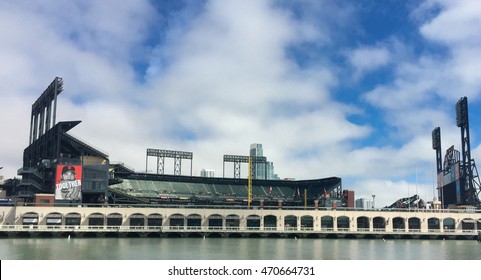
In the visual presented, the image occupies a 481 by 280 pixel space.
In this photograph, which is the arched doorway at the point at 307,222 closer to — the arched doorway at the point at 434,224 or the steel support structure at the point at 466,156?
the arched doorway at the point at 434,224

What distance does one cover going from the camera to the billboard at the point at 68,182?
124931 mm

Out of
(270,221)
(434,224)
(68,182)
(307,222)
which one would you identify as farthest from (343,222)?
(68,182)

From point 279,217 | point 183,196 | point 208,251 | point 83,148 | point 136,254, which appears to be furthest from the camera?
point 183,196

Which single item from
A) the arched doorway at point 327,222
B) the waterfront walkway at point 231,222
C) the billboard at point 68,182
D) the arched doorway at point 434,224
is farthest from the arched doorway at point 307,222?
the billboard at point 68,182

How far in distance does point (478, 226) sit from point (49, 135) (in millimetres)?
122962

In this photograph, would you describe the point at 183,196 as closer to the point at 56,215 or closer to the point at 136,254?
the point at 56,215

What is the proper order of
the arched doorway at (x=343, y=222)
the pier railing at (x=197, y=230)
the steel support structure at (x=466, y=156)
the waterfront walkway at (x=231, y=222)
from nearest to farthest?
the pier railing at (x=197, y=230), the waterfront walkway at (x=231, y=222), the arched doorway at (x=343, y=222), the steel support structure at (x=466, y=156)

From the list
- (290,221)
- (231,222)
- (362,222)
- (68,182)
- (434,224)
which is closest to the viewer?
(231,222)

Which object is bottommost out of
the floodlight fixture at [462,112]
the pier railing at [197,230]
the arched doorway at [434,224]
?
the pier railing at [197,230]

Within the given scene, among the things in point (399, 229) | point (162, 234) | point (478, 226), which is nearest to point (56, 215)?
point (162, 234)

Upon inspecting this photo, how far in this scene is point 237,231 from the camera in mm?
115750

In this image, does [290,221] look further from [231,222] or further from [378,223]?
[378,223]

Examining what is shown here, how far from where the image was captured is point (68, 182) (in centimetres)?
12619

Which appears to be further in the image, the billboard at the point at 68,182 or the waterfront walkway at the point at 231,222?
the billboard at the point at 68,182
